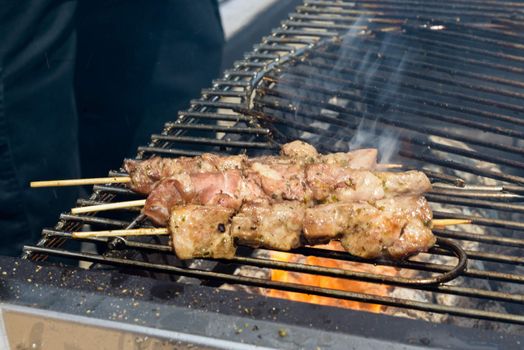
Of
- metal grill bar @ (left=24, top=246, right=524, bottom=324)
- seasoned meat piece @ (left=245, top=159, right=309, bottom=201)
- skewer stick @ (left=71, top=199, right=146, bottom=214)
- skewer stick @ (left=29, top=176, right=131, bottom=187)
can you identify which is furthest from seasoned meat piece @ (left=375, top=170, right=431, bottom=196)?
skewer stick @ (left=29, top=176, right=131, bottom=187)

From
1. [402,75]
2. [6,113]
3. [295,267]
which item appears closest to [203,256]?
[295,267]

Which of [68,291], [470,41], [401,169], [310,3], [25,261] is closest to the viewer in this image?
[68,291]

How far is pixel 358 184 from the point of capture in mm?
2570

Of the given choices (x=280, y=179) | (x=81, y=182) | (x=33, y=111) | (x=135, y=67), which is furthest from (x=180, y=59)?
(x=280, y=179)

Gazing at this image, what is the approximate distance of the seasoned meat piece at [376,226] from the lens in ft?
7.45

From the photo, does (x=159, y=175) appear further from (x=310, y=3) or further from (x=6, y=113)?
(x=310, y=3)

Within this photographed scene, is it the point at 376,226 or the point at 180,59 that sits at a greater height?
the point at 376,226

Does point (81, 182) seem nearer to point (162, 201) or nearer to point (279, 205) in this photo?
point (162, 201)

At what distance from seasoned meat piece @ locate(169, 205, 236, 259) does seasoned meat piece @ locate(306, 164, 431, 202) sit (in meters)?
0.52

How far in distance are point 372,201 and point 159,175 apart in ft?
3.52

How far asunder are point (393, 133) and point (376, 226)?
1.42 m

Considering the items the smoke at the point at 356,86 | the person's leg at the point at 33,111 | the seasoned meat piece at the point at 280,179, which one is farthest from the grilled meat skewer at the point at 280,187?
the person's leg at the point at 33,111

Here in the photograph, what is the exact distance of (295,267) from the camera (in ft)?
7.16

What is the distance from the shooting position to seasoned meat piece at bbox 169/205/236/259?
232 cm
